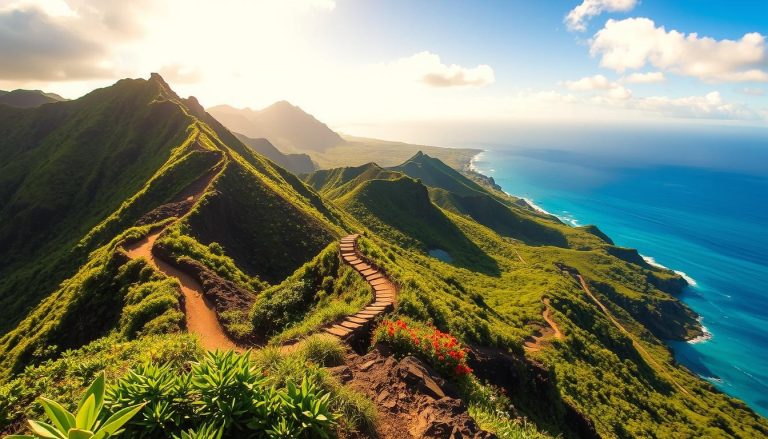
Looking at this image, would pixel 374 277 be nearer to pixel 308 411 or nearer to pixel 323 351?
pixel 323 351

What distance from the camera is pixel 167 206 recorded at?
4028 cm

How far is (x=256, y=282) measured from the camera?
31688 millimetres

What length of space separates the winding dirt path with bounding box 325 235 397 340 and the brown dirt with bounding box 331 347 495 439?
215cm

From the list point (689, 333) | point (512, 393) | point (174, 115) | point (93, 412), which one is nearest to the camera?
point (93, 412)

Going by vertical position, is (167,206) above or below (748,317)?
above

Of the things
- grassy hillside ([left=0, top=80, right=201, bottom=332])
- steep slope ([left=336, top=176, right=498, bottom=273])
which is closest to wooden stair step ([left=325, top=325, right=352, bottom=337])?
grassy hillside ([left=0, top=80, right=201, bottom=332])

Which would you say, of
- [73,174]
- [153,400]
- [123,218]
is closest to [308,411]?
[153,400]

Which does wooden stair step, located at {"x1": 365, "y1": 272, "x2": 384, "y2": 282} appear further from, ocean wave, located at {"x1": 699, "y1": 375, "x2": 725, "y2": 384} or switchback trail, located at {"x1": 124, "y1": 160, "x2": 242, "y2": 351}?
ocean wave, located at {"x1": 699, "y1": 375, "x2": 725, "y2": 384}

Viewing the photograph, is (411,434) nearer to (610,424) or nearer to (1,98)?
(610,424)

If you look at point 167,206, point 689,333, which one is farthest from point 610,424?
point 689,333

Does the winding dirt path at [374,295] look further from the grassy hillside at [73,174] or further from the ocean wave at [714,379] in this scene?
the ocean wave at [714,379]

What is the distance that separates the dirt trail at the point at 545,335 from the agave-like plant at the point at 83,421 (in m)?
46.5

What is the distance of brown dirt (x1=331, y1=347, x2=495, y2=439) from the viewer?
961 cm

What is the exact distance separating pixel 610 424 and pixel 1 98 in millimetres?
226187
